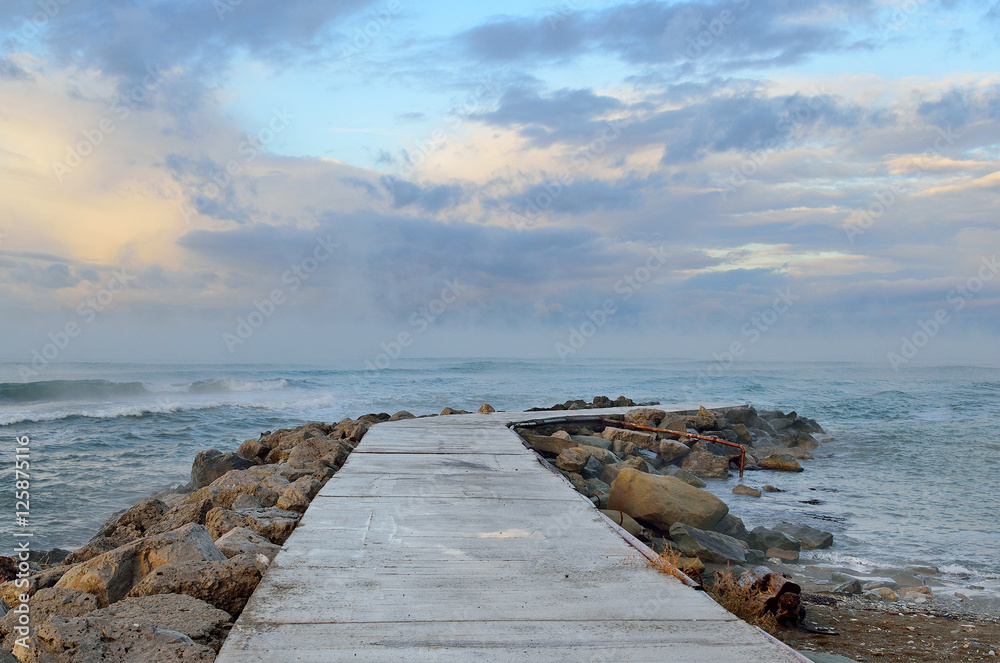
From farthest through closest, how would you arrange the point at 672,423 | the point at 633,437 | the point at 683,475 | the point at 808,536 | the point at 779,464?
the point at 672,423 < the point at 779,464 < the point at 633,437 < the point at 683,475 < the point at 808,536

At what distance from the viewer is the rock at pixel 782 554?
679cm

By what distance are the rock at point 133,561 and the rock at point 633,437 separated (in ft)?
31.3

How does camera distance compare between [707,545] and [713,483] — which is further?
[713,483]

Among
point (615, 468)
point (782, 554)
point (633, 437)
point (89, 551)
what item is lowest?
point (782, 554)

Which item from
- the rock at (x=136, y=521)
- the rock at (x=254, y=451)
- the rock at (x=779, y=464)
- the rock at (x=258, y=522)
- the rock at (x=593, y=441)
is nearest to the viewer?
the rock at (x=258, y=522)

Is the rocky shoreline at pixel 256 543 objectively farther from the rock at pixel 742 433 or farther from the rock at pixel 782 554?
the rock at pixel 742 433

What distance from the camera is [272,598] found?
294 centimetres

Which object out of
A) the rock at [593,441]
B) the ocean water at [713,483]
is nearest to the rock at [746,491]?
the ocean water at [713,483]

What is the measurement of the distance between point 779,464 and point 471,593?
1121 centimetres

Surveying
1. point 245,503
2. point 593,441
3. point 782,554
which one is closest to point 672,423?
point 593,441

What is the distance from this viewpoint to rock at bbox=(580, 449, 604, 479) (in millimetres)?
9172

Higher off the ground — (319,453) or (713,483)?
(319,453)

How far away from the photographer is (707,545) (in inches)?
246

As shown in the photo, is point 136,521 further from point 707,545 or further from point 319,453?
point 707,545
